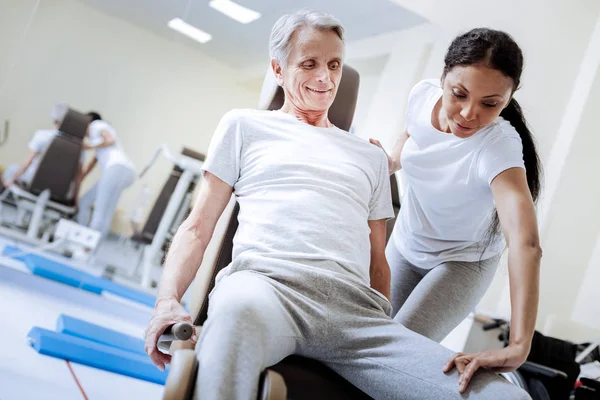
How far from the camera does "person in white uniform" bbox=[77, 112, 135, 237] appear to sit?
293 centimetres

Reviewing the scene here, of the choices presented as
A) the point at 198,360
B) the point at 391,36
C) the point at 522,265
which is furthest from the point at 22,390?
the point at 391,36

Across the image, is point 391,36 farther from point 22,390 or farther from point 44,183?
point 22,390

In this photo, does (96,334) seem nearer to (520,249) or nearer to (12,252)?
(12,252)

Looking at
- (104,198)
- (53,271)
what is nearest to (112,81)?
(104,198)

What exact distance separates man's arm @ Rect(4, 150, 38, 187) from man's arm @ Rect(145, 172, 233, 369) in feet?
5.89

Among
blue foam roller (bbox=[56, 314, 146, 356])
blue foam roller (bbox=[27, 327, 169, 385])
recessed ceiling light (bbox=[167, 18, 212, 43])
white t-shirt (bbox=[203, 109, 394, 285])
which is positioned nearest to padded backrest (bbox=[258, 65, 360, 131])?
white t-shirt (bbox=[203, 109, 394, 285])

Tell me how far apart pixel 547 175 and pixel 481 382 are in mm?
3696

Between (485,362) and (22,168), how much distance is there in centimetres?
241

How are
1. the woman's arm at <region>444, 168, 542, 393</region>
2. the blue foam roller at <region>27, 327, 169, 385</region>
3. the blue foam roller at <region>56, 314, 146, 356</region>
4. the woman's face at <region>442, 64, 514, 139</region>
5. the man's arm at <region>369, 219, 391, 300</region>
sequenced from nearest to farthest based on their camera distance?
the woman's arm at <region>444, 168, 542, 393</region> < the woman's face at <region>442, 64, 514, 139</region> < the man's arm at <region>369, 219, 391, 300</region> < the blue foam roller at <region>27, 327, 169, 385</region> < the blue foam roller at <region>56, 314, 146, 356</region>

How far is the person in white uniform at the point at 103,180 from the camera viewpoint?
2928 millimetres

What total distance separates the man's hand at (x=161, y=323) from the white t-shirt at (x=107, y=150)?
78.6 inches

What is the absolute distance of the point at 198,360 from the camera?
0.91 metres

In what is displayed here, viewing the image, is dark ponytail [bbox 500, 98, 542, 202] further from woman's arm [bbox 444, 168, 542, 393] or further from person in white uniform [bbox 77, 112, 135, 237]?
person in white uniform [bbox 77, 112, 135, 237]

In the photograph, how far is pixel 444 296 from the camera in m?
1.49
